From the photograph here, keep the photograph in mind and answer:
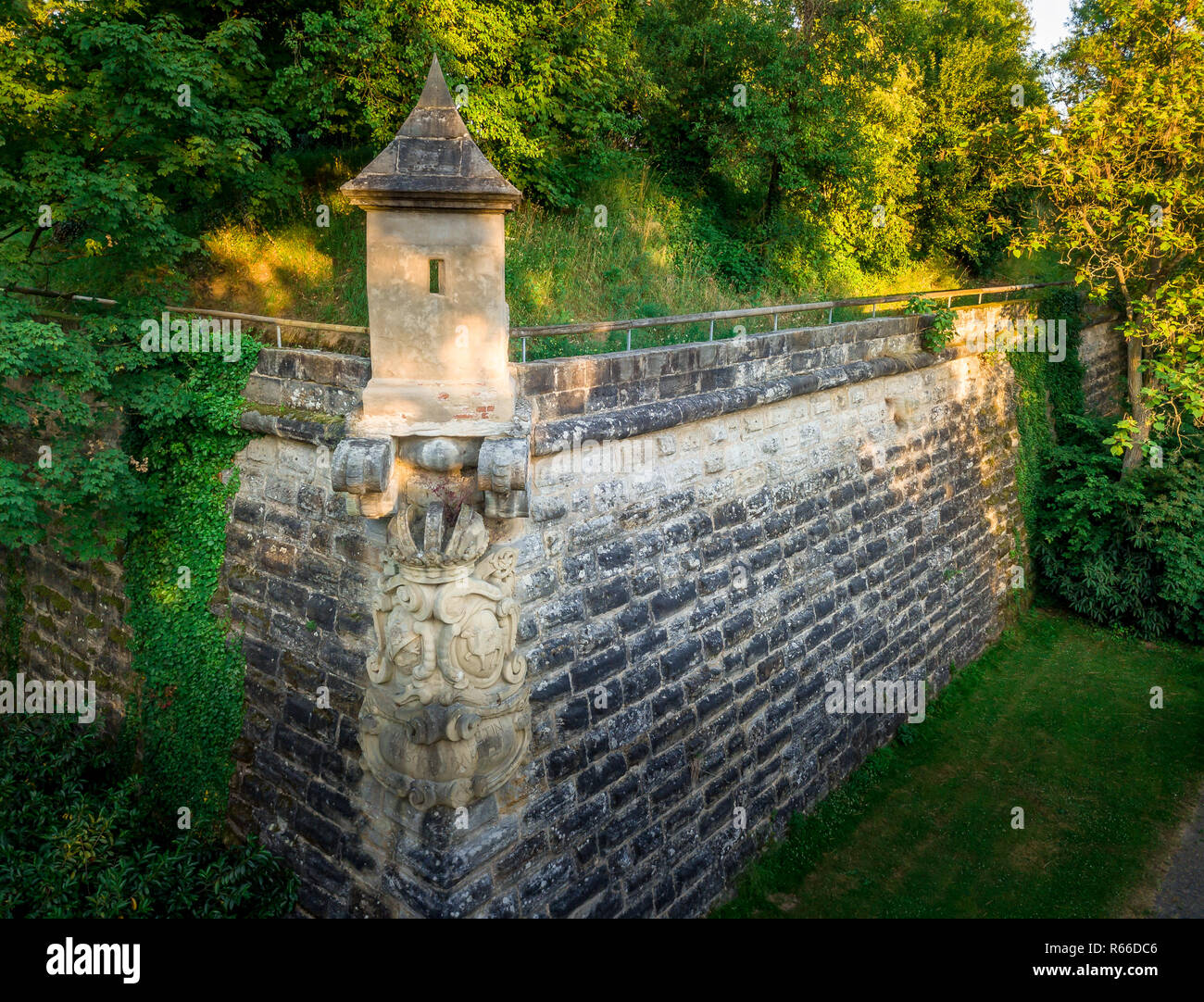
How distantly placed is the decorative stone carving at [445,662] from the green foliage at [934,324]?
722cm

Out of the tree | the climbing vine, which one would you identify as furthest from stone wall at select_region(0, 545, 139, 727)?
the climbing vine

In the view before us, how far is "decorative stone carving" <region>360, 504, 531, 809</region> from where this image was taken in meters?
5.19

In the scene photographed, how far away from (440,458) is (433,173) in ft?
5.24

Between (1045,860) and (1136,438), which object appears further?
(1136,438)

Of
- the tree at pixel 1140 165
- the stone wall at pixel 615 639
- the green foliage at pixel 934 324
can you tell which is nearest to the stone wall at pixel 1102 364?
the tree at pixel 1140 165

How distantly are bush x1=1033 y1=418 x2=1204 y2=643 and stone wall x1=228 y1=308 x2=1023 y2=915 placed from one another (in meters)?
6.06

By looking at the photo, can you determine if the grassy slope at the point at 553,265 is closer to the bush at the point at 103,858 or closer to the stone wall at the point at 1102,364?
the bush at the point at 103,858

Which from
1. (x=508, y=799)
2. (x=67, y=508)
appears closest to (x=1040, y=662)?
(x=508, y=799)

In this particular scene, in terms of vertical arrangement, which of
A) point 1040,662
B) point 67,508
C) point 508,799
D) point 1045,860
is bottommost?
point 1045,860

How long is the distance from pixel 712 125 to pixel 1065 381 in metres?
7.50

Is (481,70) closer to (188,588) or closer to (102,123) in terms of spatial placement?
(102,123)

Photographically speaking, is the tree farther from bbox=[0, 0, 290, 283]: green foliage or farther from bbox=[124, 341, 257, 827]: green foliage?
bbox=[124, 341, 257, 827]: green foliage

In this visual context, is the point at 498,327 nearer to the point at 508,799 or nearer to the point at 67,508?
the point at 508,799

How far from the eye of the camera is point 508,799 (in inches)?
223
